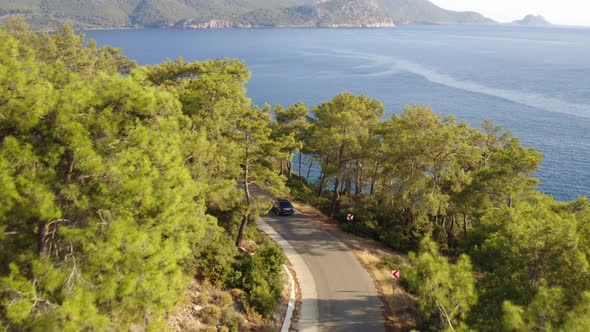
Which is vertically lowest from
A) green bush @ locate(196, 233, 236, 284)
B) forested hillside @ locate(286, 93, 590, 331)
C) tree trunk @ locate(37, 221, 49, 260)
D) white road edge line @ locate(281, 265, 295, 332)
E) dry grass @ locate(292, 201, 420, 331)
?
dry grass @ locate(292, 201, 420, 331)

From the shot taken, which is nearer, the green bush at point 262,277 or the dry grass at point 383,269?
the green bush at point 262,277

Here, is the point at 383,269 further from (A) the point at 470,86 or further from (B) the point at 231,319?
(A) the point at 470,86

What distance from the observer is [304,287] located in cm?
2088

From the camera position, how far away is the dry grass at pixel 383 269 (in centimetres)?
1875

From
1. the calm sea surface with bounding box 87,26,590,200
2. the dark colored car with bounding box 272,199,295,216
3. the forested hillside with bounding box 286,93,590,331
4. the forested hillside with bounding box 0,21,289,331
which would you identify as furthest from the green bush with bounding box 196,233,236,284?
the calm sea surface with bounding box 87,26,590,200

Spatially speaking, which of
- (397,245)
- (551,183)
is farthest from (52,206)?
(551,183)

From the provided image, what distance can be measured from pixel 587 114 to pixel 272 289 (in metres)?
81.4

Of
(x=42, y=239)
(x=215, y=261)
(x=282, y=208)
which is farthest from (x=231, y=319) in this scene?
(x=282, y=208)

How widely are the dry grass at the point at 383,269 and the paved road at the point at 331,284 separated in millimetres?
505

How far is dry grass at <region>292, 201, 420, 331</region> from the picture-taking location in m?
18.8

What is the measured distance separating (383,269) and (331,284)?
4.14 metres

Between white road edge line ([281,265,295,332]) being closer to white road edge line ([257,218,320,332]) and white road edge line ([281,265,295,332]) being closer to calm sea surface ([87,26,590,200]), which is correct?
white road edge line ([257,218,320,332])

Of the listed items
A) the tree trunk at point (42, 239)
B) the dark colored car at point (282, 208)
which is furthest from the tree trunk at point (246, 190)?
the tree trunk at point (42, 239)

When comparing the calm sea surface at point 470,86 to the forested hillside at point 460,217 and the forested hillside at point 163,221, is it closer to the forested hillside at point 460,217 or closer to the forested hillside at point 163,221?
the forested hillside at point 460,217
